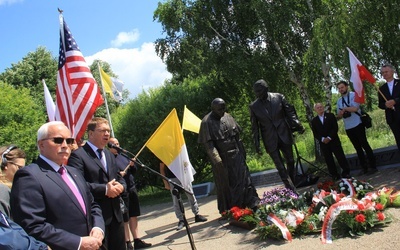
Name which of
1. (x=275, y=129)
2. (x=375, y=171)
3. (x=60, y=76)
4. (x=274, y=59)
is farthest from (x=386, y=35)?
(x=60, y=76)

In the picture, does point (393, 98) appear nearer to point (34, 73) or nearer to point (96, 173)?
point (96, 173)

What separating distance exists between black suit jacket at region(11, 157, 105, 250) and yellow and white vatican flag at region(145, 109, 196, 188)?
3436 millimetres

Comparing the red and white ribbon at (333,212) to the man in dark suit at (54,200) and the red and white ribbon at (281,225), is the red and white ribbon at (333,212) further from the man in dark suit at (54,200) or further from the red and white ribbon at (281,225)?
the man in dark suit at (54,200)

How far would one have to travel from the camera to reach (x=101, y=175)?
4.15 meters

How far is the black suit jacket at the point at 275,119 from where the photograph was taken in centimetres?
696

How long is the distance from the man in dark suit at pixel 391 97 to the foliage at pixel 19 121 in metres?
20.2

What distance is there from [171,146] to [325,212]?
8.87ft

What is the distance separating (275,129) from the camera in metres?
6.99

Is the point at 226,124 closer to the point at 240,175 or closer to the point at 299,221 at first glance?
the point at 240,175

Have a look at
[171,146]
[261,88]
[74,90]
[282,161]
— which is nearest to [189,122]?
[171,146]

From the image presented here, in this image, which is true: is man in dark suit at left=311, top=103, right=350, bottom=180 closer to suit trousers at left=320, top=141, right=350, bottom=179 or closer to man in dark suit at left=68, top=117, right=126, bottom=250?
suit trousers at left=320, top=141, right=350, bottom=179

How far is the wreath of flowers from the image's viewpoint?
4816mm

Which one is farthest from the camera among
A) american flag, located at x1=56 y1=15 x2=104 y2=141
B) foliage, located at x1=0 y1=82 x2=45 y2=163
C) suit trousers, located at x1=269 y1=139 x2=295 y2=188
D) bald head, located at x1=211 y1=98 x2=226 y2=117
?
foliage, located at x1=0 y1=82 x2=45 y2=163

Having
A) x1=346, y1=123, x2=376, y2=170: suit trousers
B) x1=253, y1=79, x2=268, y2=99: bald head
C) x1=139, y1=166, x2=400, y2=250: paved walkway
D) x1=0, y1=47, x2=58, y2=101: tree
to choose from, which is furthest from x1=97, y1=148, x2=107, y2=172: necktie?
x1=0, y1=47, x2=58, y2=101: tree
